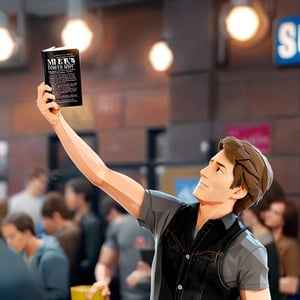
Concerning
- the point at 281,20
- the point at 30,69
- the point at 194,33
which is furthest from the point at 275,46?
the point at 30,69

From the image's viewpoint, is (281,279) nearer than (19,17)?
Yes

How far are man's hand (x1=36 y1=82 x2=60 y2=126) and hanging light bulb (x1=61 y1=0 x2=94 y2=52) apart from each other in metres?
3.26

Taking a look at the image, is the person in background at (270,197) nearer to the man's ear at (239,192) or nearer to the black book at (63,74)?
the man's ear at (239,192)

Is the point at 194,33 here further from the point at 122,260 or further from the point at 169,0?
the point at 122,260

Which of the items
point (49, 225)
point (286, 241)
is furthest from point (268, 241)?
point (49, 225)

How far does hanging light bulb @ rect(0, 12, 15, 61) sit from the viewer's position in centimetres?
562

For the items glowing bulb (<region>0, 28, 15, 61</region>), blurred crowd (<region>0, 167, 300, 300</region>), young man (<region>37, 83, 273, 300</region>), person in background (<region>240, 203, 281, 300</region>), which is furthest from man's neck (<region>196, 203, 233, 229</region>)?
glowing bulb (<region>0, 28, 15, 61</region>)

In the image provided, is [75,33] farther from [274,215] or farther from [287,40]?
[274,215]

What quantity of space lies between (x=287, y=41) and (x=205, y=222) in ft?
9.83

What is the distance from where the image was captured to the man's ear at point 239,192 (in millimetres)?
1948

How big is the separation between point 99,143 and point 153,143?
45 cm

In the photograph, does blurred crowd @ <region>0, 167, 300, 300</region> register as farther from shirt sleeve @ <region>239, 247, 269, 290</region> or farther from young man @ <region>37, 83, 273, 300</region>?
shirt sleeve @ <region>239, 247, 269, 290</region>

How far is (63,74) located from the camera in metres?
1.90

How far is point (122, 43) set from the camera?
19.1 ft
